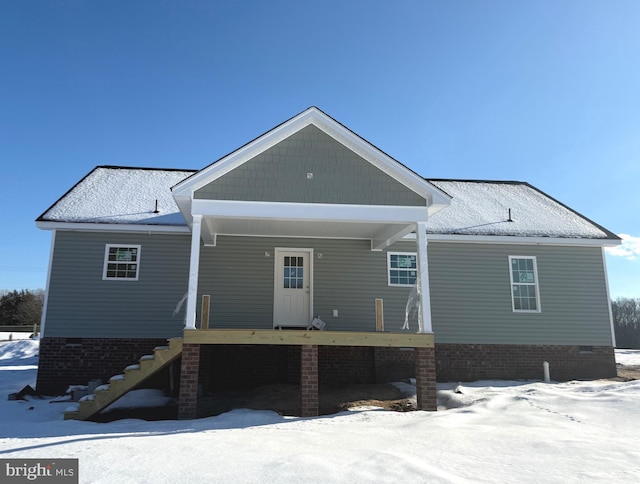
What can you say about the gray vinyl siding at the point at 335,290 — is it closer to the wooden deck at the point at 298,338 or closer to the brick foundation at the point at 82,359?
the brick foundation at the point at 82,359

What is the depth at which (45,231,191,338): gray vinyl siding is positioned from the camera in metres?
12.0

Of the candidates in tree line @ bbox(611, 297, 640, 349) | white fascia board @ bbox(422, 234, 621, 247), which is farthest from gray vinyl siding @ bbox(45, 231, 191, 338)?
tree line @ bbox(611, 297, 640, 349)

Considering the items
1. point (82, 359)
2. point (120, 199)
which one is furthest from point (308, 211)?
point (82, 359)

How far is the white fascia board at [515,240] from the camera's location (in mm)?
13305

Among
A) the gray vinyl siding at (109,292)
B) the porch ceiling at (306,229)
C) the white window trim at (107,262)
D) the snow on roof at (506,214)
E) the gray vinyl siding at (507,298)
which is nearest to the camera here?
the porch ceiling at (306,229)

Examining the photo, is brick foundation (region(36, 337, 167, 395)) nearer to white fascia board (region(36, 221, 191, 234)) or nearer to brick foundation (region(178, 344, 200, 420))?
white fascia board (region(36, 221, 191, 234))

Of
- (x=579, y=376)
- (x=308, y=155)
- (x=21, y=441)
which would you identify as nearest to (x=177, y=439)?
(x=21, y=441)

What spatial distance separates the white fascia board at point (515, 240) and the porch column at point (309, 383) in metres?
5.23

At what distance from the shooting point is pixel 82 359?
1187 cm

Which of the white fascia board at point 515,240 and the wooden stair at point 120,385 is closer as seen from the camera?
the wooden stair at point 120,385

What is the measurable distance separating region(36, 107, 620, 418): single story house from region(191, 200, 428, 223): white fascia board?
41 millimetres

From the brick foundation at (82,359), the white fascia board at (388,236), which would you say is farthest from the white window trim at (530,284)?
Result: the brick foundation at (82,359)

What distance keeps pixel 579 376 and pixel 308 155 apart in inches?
387

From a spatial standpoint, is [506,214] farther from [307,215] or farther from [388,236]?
[307,215]
